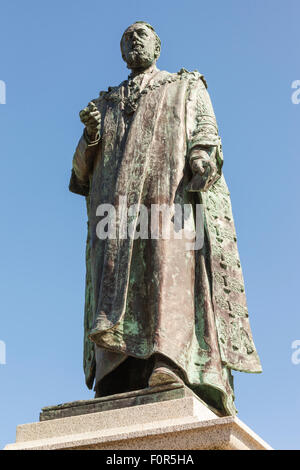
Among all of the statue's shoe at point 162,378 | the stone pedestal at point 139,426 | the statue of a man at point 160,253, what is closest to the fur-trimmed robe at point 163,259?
the statue of a man at point 160,253

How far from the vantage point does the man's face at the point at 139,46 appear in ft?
29.9

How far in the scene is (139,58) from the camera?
9.12 m

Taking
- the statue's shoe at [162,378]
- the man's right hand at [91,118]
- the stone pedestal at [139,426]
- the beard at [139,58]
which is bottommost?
the stone pedestal at [139,426]

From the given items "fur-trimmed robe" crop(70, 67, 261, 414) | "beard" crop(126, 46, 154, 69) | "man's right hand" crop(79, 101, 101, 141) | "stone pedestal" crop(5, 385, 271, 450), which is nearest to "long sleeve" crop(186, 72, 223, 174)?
"fur-trimmed robe" crop(70, 67, 261, 414)

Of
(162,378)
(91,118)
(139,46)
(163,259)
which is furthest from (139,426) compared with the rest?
(139,46)

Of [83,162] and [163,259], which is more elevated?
[83,162]

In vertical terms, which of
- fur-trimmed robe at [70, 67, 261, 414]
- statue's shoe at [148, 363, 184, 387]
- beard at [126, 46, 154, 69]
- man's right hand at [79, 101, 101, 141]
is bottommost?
statue's shoe at [148, 363, 184, 387]

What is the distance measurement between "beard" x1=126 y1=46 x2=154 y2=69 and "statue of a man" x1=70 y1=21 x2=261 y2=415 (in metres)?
0.01

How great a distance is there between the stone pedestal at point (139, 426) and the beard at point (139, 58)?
356cm

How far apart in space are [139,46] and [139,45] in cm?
1

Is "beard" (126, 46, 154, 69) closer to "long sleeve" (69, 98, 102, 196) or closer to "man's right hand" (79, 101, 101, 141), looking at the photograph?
"long sleeve" (69, 98, 102, 196)

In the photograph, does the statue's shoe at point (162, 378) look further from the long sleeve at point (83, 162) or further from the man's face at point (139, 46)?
the man's face at point (139, 46)

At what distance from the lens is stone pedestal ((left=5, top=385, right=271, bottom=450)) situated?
648 centimetres

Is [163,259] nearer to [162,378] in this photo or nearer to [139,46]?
[162,378]
